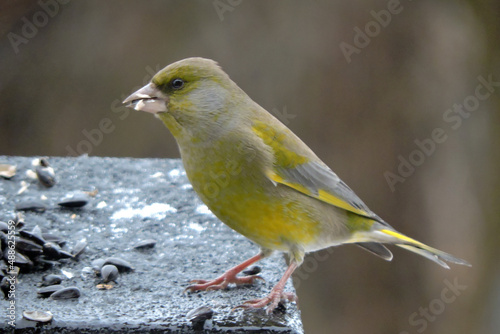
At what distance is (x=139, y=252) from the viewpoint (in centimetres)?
352

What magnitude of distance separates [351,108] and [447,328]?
7.78ft

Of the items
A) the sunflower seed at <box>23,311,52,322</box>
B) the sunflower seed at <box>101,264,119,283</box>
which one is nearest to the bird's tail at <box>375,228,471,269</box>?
the sunflower seed at <box>101,264,119,283</box>

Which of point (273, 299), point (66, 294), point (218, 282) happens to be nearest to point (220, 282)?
point (218, 282)

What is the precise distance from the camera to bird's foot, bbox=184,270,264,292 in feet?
10.4

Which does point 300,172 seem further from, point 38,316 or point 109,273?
point 38,316

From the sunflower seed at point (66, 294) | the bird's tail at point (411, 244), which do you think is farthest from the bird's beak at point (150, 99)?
the bird's tail at point (411, 244)

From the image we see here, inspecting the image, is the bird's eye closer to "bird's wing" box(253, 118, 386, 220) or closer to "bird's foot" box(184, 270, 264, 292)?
"bird's wing" box(253, 118, 386, 220)

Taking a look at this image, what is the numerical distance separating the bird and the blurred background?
281 cm

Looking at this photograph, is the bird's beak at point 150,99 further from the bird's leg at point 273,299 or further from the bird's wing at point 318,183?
the bird's leg at point 273,299

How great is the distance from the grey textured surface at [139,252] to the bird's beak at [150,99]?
0.69 metres

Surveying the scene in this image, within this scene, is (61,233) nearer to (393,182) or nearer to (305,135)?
(305,135)

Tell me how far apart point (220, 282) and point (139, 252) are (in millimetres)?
471

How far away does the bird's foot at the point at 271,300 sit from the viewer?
3.01 meters

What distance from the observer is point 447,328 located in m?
7.14
